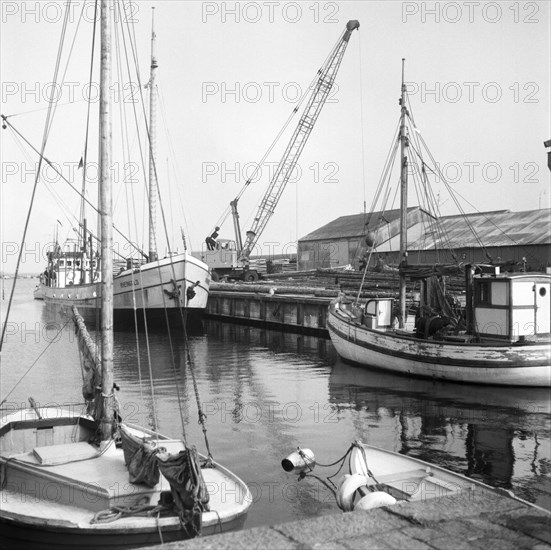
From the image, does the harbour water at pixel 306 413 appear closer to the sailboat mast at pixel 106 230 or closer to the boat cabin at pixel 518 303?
the sailboat mast at pixel 106 230

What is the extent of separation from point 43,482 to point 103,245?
14.7 feet

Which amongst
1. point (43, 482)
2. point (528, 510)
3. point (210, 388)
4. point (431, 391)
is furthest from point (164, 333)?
point (528, 510)

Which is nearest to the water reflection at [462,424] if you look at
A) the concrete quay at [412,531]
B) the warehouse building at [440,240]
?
the concrete quay at [412,531]

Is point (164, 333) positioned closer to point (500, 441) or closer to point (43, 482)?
point (500, 441)

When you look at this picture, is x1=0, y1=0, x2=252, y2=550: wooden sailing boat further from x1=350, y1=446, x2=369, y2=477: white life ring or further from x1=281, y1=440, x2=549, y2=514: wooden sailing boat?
x1=350, y1=446, x2=369, y2=477: white life ring

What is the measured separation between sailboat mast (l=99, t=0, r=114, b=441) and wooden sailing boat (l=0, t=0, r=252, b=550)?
19 mm

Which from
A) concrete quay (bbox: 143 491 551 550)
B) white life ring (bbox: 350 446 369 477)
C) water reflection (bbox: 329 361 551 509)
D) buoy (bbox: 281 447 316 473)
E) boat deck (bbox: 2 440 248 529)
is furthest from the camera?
water reflection (bbox: 329 361 551 509)

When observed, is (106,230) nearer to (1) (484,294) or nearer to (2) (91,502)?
(2) (91,502)

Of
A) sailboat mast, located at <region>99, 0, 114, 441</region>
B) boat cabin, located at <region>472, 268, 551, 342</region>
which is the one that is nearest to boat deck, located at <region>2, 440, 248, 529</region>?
sailboat mast, located at <region>99, 0, 114, 441</region>

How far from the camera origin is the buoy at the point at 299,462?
42.6ft

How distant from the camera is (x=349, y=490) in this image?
32.4 ft

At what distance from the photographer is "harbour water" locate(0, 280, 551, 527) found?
13211 mm

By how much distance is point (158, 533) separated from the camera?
8.04m

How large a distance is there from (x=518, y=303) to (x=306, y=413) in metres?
9.10
